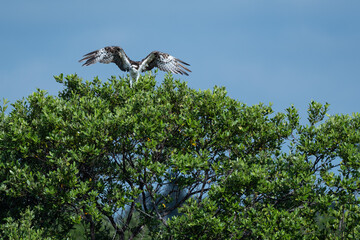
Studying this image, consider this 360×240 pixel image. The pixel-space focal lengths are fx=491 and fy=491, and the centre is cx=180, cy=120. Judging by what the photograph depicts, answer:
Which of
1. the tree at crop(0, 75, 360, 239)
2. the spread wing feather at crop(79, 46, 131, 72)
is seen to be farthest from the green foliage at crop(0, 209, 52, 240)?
the spread wing feather at crop(79, 46, 131, 72)

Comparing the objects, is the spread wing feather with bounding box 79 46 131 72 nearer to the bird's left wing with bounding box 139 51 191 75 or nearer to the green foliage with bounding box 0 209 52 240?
the bird's left wing with bounding box 139 51 191 75

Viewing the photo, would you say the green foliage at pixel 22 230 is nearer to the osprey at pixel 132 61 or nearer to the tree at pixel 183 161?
the tree at pixel 183 161

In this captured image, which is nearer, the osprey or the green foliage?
the green foliage

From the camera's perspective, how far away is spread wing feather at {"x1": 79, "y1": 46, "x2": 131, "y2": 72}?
72.3 ft

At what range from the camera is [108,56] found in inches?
879

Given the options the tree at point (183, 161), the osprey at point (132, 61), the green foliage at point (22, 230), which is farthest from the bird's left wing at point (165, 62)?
the green foliage at point (22, 230)

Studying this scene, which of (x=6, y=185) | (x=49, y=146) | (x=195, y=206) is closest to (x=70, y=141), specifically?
(x=49, y=146)

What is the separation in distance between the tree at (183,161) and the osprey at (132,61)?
2669 mm

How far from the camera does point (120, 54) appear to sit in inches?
870

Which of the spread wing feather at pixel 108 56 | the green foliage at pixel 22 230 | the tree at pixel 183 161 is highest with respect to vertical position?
the spread wing feather at pixel 108 56

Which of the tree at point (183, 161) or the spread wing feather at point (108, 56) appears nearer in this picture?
the tree at point (183, 161)

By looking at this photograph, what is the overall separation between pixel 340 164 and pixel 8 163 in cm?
1139

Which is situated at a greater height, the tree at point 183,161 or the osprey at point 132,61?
the osprey at point 132,61

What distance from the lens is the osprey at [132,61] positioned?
865 inches
